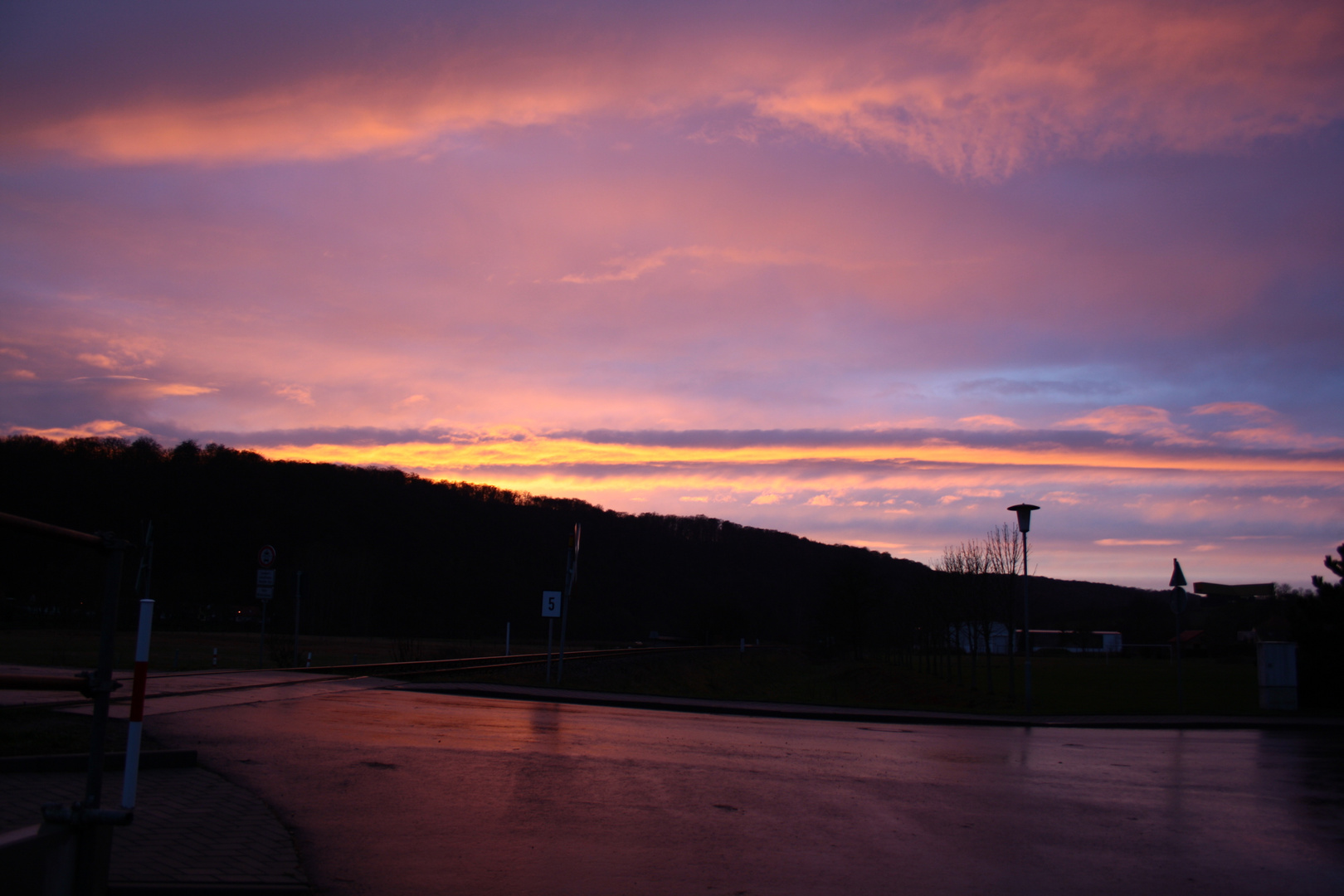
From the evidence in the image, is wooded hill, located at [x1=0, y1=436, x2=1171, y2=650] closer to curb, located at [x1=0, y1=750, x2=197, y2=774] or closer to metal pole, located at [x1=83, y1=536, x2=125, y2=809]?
curb, located at [x1=0, y1=750, x2=197, y2=774]

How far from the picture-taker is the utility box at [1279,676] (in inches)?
979

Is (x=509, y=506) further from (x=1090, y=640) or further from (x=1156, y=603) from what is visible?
(x=1156, y=603)

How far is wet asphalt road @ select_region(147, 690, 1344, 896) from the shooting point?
6574 millimetres

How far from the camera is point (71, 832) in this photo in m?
3.90

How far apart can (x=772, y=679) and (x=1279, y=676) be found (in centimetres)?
3641

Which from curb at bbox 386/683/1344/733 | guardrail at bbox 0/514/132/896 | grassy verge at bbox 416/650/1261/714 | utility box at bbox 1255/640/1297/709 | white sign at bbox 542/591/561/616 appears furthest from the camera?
grassy verge at bbox 416/650/1261/714

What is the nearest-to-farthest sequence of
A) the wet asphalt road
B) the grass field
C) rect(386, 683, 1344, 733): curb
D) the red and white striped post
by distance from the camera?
the red and white striped post < the wet asphalt road < rect(386, 683, 1344, 733): curb < the grass field

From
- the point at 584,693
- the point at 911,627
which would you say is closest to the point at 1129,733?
the point at 584,693

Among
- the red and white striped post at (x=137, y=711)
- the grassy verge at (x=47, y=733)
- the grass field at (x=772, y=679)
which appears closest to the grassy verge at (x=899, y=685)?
the grass field at (x=772, y=679)

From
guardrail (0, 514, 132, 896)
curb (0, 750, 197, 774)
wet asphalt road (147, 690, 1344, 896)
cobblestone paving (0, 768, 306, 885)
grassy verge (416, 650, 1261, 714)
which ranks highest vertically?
guardrail (0, 514, 132, 896)

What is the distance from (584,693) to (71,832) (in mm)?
16672

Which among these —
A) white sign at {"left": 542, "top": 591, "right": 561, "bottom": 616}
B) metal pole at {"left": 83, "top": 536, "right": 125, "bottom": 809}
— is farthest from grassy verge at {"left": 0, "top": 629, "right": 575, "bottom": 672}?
metal pole at {"left": 83, "top": 536, "right": 125, "bottom": 809}

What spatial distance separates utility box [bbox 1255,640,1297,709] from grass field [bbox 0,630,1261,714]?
23.8 inches

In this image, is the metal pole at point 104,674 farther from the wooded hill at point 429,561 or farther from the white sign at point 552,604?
the wooded hill at point 429,561
